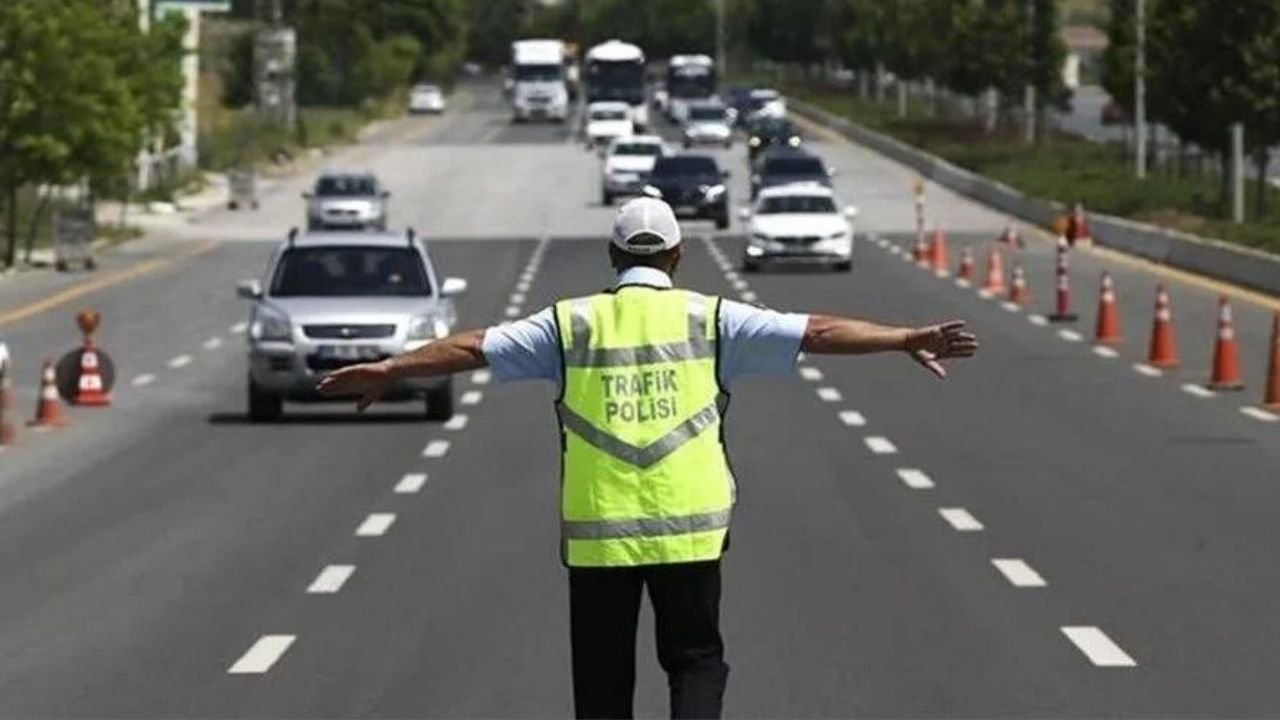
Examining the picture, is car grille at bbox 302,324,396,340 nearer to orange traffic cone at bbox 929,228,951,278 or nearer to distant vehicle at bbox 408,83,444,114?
orange traffic cone at bbox 929,228,951,278

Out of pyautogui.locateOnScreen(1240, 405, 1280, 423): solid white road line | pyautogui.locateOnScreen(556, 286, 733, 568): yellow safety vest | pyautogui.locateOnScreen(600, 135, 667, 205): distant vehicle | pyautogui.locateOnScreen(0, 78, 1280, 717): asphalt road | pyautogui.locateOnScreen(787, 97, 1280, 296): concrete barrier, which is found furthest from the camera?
pyautogui.locateOnScreen(600, 135, 667, 205): distant vehicle

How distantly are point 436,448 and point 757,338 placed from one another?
18437mm

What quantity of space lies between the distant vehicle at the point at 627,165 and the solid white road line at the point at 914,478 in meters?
56.8

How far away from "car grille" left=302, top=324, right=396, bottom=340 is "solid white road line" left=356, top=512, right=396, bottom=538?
23.7ft

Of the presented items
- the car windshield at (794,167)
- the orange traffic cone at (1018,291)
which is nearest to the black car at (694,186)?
the car windshield at (794,167)

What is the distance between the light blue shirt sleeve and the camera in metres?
8.28

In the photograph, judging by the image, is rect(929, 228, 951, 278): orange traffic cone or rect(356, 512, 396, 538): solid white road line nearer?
rect(356, 512, 396, 538): solid white road line

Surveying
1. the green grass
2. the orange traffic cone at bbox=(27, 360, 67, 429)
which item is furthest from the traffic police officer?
the green grass

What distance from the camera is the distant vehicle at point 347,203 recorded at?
70625 mm

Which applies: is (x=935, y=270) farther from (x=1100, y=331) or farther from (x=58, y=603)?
(x=58, y=603)

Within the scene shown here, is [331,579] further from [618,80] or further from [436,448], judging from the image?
[618,80]

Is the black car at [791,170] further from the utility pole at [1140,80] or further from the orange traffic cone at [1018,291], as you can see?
the orange traffic cone at [1018,291]

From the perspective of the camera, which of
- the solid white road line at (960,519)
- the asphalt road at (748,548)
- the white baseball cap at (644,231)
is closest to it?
the white baseball cap at (644,231)

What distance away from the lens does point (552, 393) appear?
33531 millimetres
